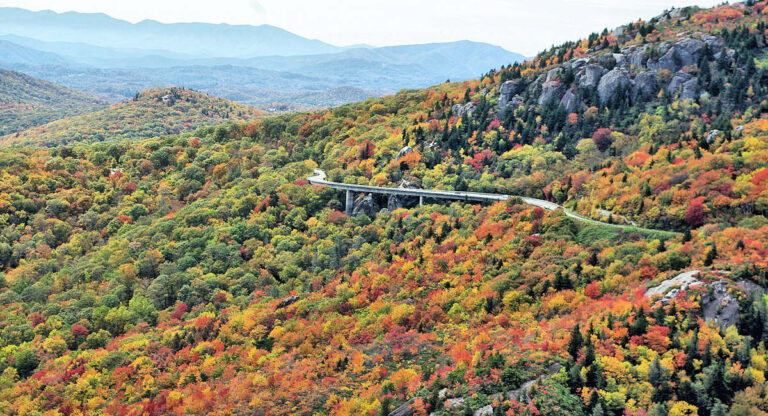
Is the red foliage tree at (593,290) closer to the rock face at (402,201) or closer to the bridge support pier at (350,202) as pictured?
the rock face at (402,201)

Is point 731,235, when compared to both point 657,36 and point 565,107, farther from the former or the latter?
point 657,36

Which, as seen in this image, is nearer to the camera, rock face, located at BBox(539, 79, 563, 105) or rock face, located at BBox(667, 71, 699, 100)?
rock face, located at BBox(667, 71, 699, 100)

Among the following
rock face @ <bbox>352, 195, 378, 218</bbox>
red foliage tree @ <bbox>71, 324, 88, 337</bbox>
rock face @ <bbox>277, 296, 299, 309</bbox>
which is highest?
rock face @ <bbox>352, 195, 378, 218</bbox>

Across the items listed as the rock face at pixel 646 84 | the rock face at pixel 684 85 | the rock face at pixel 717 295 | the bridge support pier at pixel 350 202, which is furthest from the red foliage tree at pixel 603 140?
the rock face at pixel 717 295

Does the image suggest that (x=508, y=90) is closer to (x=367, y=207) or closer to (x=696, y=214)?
(x=367, y=207)

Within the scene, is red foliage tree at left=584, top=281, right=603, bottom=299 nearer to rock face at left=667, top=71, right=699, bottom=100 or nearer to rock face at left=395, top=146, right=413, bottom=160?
rock face at left=667, top=71, right=699, bottom=100

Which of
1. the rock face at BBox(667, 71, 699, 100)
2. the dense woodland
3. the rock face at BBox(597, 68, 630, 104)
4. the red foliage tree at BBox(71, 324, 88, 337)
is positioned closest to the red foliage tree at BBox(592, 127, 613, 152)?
the dense woodland

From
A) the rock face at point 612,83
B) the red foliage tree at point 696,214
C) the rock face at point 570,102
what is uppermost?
the rock face at point 612,83

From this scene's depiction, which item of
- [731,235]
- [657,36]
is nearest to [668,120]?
[657,36]
